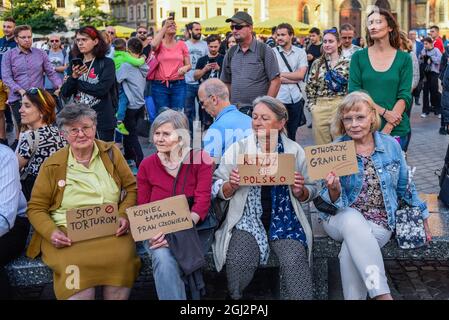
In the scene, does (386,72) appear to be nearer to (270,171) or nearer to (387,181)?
(387,181)

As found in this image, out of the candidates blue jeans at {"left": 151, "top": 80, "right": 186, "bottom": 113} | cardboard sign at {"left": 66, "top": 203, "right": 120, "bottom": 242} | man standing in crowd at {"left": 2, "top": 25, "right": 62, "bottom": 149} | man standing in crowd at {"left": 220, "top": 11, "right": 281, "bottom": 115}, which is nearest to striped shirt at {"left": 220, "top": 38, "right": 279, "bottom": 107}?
man standing in crowd at {"left": 220, "top": 11, "right": 281, "bottom": 115}

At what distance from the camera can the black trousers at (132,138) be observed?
29.1 ft

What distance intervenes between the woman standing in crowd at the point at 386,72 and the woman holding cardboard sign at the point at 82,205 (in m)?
2.19

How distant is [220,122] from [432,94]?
1027 centimetres

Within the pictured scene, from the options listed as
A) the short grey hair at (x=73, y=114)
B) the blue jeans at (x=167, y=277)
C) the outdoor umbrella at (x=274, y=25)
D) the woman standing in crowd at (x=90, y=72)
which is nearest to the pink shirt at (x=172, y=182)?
the blue jeans at (x=167, y=277)

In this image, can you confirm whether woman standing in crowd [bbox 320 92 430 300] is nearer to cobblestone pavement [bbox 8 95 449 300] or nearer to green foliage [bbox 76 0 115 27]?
cobblestone pavement [bbox 8 95 449 300]

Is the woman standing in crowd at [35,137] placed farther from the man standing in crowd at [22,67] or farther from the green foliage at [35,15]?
the green foliage at [35,15]

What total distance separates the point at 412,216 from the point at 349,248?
23.4 inches

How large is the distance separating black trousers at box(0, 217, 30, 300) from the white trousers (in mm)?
2133

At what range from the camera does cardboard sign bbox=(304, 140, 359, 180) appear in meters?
4.16

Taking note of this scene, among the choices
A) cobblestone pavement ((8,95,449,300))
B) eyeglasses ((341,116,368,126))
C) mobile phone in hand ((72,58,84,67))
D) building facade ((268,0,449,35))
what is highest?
building facade ((268,0,449,35))

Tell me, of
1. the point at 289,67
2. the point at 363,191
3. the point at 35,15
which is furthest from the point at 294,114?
the point at 35,15

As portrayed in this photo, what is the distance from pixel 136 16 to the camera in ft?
250
